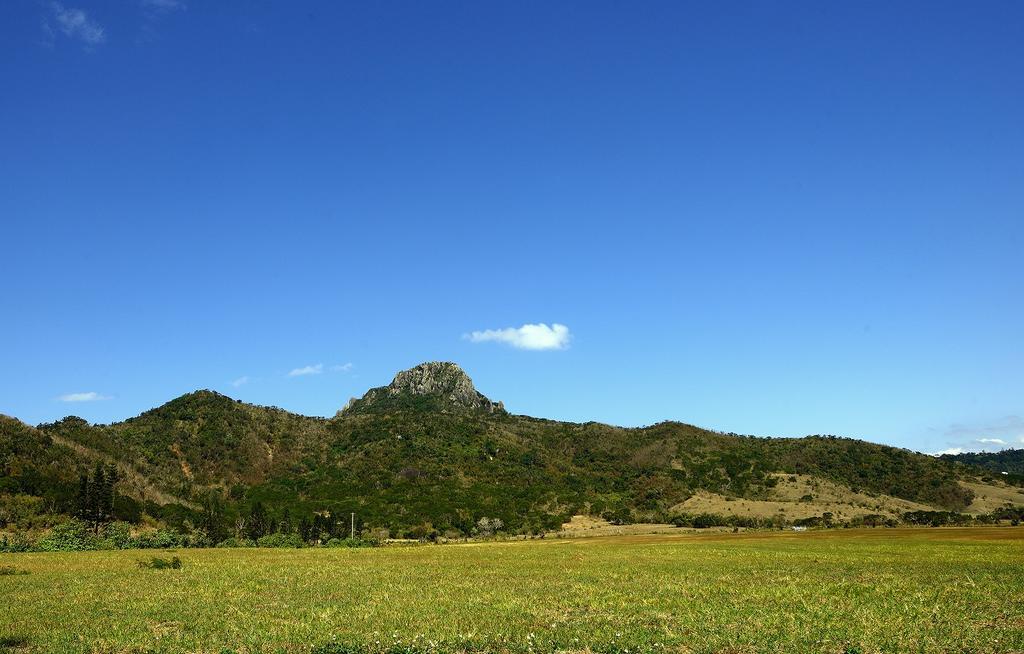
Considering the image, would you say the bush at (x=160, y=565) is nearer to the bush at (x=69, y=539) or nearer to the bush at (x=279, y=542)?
the bush at (x=69, y=539)

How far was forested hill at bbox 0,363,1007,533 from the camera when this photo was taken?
122m

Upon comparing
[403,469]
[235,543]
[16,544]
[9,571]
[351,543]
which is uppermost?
[403,469]

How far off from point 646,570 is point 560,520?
289 ft

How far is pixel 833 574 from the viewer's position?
37719 millimetres

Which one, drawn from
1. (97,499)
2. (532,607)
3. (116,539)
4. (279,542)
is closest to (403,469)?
(279,542)

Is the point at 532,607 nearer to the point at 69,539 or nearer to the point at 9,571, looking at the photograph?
the point at 9,571

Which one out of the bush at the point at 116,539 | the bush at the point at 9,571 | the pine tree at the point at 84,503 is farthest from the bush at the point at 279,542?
the bush at the point at 9,571

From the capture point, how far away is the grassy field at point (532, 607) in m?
20.2

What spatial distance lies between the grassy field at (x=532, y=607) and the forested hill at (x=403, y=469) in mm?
66256

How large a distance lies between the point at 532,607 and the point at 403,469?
140701 mm

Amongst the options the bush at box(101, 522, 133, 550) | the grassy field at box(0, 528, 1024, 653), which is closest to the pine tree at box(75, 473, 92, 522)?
the bush at box(101, 522, 133, 550)

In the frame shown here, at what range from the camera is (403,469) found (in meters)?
163

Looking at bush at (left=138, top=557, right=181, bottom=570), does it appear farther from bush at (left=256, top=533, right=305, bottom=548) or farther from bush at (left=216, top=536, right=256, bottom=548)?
bush at (left=256, top=533, right=305, bottom=548)

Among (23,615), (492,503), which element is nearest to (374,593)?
(23,615)
